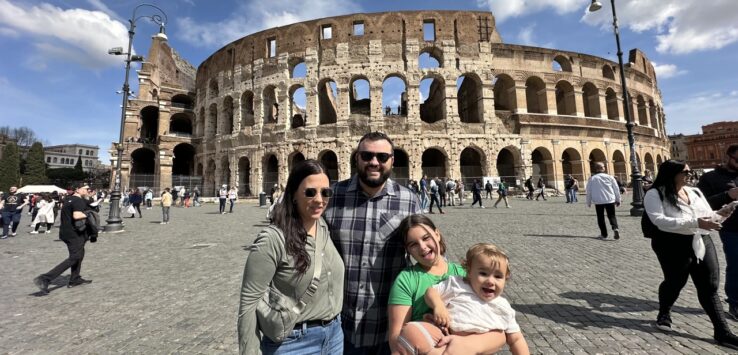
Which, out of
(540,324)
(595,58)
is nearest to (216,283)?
(540,324)

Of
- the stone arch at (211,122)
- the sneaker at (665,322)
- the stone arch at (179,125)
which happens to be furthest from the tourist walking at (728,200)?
the stone arch at (179,125)

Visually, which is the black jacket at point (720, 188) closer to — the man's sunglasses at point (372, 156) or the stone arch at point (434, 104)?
the man's sunglasses at point (372, 156)

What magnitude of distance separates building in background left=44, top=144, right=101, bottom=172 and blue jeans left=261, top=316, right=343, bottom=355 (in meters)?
103

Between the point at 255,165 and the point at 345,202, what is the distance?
24249 millimetres

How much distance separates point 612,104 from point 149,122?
46.2 metres

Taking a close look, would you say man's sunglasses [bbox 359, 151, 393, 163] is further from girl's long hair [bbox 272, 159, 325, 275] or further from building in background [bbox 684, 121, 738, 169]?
building in background [bbox 684, 121, 738, 169]

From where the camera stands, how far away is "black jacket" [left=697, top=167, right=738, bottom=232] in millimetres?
3336

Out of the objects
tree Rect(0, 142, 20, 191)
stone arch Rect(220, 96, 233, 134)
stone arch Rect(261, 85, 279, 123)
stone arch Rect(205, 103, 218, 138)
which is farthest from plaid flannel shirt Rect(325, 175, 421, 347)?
tree Rect(0, 142, 20, 191)

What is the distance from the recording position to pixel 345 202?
1.84m

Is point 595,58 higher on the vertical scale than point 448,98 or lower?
higher

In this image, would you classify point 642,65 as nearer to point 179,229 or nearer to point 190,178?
point 179,229

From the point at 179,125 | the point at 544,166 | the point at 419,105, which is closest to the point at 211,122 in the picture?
the point at 179,125

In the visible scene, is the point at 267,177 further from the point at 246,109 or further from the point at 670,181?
the point at 670,181

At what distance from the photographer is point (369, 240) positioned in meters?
1.74
